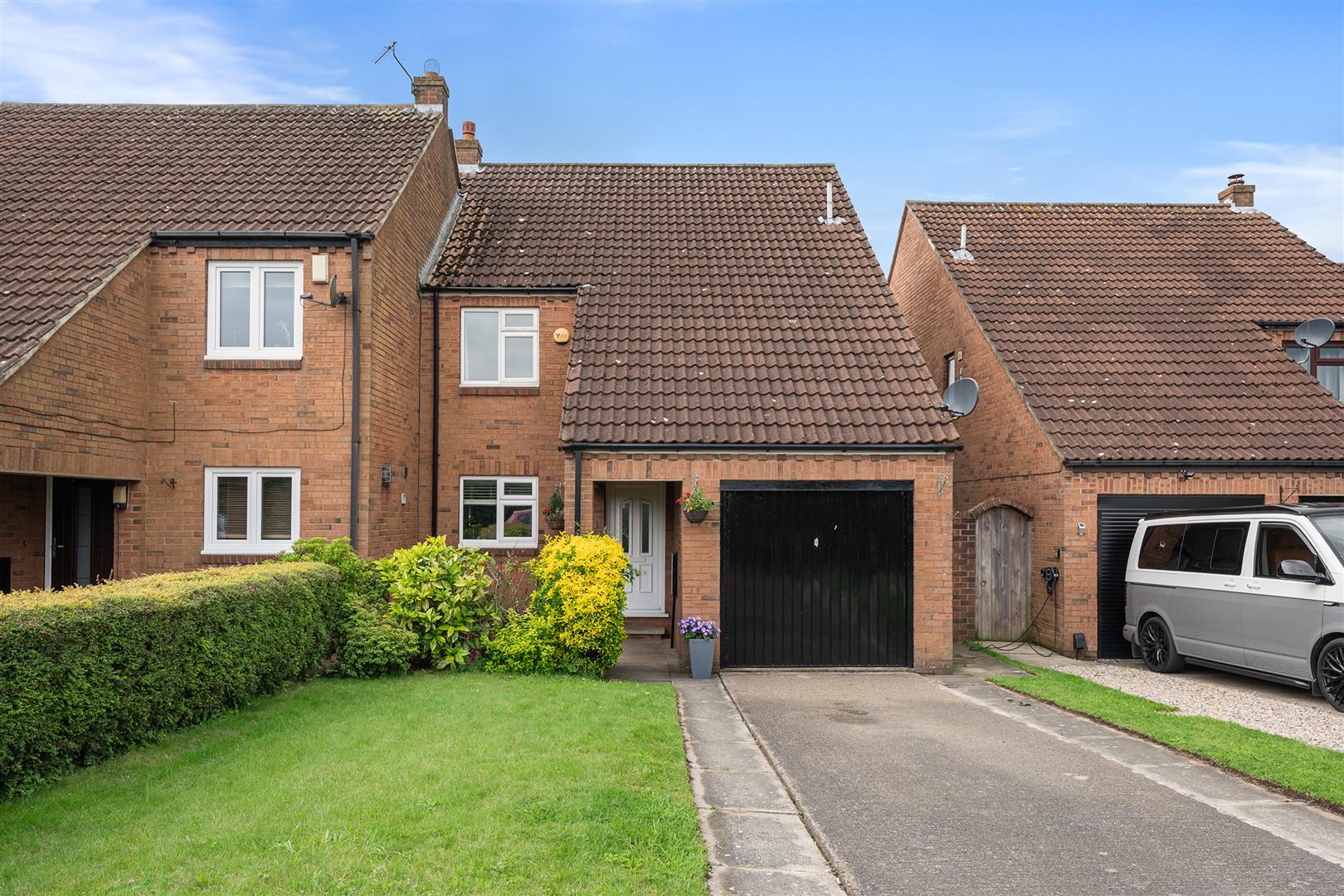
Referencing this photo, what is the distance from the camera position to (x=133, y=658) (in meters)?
6.71

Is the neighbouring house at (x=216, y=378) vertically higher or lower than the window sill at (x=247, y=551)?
higher

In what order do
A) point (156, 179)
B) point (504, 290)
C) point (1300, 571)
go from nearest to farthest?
point (1300, 571)
point (156, 179)
point (504, 290)

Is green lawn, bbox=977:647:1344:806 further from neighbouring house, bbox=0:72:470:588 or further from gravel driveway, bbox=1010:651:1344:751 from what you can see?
neighbouring house, bbox=0:72:470:588

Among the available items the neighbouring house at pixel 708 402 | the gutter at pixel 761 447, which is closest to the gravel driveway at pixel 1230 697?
the neighbouring house at pixel 708 402

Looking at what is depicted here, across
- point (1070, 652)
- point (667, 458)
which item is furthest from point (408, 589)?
point (1070, 652)

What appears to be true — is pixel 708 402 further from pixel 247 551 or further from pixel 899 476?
pixel 247 551

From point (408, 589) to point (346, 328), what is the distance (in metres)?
3.94

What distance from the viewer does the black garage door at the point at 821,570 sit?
11.5 meters

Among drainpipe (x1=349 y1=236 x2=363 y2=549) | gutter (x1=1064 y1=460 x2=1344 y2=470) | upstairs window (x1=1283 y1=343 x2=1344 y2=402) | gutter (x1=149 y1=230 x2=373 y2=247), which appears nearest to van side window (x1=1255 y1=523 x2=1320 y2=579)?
gutter (x1=1064 y1=460 x2=1344 y2=470)

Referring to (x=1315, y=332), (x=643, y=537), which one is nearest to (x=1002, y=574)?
(x=643, y=537)

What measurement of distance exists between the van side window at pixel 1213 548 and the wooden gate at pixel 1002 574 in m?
2.56

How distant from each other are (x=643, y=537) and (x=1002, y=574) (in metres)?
5.69

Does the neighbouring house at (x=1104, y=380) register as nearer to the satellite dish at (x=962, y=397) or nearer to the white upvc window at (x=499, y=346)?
the satellite dish at (x=962, y=397)

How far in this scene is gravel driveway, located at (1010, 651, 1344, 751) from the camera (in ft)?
28.0
